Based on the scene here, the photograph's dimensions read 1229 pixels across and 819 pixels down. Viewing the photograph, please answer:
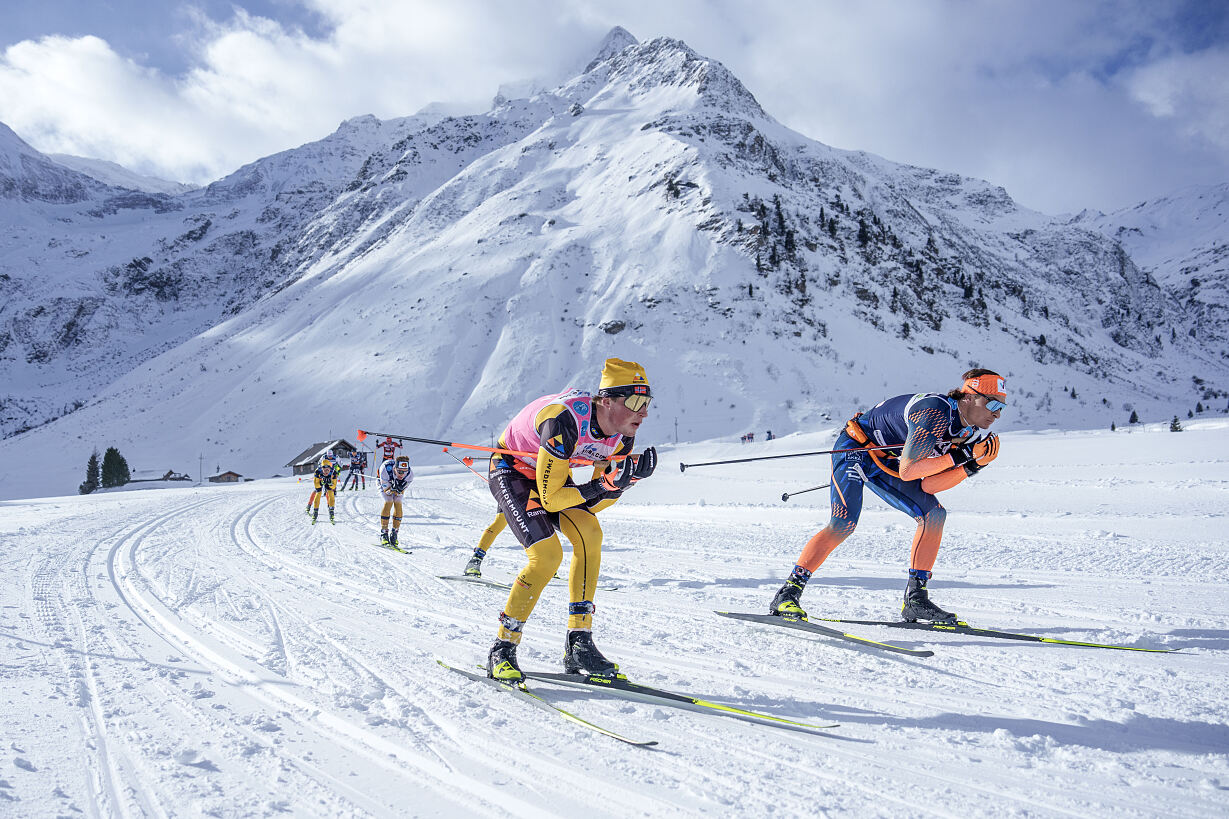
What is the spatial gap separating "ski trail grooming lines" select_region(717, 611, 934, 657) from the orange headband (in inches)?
A: 78.8

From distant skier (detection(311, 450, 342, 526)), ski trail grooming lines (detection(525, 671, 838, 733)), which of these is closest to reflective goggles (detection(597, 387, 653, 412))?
ski trail grooming lines (detection(525, 671, 838, 733))

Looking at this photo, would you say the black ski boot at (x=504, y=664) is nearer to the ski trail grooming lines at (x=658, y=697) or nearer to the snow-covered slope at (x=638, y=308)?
the ski trail grooming lines at (x=658, y=697)

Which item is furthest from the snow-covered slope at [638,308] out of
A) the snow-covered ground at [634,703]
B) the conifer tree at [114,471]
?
the snow-covered ground at [634,703]

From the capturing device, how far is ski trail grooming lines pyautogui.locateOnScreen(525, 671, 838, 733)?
338 centimetres

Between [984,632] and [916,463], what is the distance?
136 cm

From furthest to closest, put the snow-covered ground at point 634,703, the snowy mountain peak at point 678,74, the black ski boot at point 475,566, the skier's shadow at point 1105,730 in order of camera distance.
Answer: the snowy mountain peak at point 678,74 < the black ski boot at point 475,566 < the skier's shadow at point 1105,730 < the snow-covered ground at point 634,703

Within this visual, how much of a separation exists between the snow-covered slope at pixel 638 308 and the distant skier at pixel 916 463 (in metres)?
44.5

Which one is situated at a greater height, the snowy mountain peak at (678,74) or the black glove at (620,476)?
the snowy mountain peak at (678,74)

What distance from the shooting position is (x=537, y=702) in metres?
3.68

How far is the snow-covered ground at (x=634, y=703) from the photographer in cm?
270

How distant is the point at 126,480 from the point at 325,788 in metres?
63.9

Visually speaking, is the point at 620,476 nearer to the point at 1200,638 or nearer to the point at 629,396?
the point at 629,396

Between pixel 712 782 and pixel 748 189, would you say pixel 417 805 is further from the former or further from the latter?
pixel 748 189

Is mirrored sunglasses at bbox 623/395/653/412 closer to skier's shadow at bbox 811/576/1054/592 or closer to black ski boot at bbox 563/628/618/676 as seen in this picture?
black ski boot at bbox 563/628/618/676
